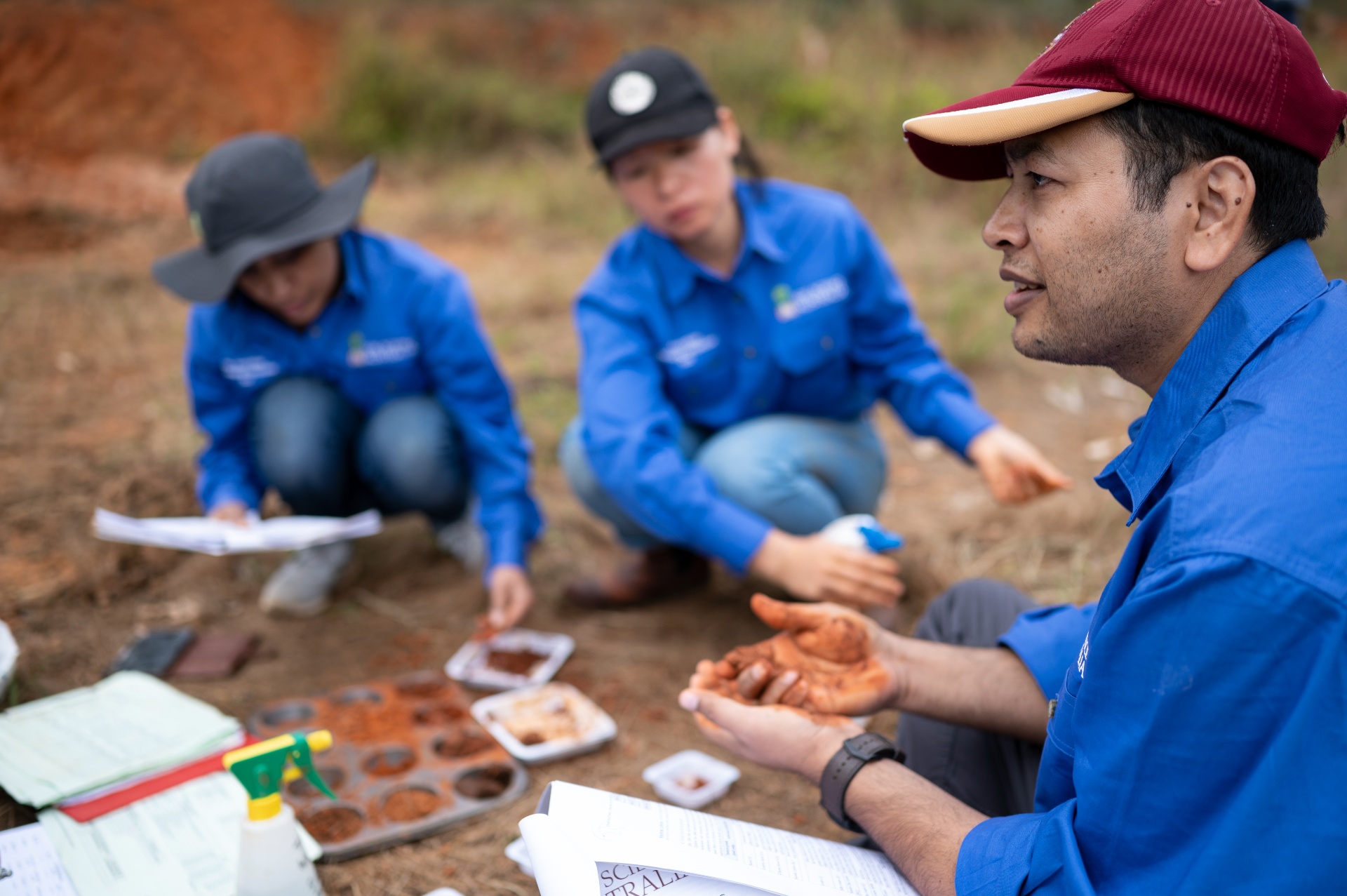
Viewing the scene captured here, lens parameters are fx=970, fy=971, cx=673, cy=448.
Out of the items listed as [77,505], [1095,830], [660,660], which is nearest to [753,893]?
[1095,830]

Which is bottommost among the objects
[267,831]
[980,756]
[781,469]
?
[980,756]

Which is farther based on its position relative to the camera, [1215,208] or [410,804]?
[410,804]

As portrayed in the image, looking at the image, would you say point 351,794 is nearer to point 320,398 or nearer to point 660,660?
point 660,660

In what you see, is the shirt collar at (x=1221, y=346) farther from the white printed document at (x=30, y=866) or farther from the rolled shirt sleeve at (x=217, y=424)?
the rolled shirt sleeve at (x=217, y=424)

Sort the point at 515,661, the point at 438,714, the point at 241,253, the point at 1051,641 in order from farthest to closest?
1. the point at 515,661
2. the point at 241,253
3. the point at 438,714
4. the point at 1051,641

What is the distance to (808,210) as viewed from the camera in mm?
2562

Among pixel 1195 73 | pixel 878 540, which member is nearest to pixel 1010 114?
pixel 1195 73

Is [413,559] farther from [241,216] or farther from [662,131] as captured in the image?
[662,131]

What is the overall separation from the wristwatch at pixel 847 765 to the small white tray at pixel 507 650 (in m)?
1.14

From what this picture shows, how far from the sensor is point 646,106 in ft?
7.37

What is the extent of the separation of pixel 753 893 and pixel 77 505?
9.21ft

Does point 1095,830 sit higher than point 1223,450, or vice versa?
point 1223,450

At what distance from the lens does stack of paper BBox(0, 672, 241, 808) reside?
1.75 m

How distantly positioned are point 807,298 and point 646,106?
643mm
